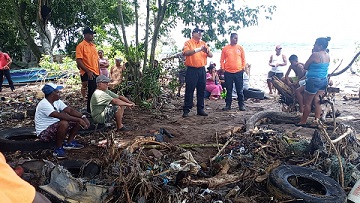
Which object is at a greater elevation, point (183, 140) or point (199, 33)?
point (199, 33)

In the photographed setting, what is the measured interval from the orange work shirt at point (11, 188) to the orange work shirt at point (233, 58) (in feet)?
22.5

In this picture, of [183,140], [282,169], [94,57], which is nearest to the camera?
[282,169]

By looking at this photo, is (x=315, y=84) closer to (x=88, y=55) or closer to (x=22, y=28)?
(x=88, y=55)

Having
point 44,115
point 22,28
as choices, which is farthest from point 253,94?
point 22,28

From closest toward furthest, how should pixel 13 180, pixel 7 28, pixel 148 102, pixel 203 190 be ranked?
pixel 13 180
pixel 203 190
pixel 148 102
pixel 7 28

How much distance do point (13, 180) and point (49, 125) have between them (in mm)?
3613

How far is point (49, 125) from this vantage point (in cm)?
446

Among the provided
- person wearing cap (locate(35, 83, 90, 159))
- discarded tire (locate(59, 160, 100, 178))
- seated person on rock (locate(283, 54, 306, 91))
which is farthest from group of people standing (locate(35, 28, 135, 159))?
seated person on rock (locate(283, 54, 306, 91))

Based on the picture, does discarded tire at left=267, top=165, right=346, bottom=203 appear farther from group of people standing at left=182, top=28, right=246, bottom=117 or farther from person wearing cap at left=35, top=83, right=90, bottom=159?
group of people standing at left=182, top=28, right=246, bottom=117

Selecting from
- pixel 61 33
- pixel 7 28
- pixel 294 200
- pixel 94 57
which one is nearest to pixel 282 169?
pixel 294 200

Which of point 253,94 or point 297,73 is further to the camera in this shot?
point 253,94

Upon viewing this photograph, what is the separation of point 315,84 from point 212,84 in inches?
179

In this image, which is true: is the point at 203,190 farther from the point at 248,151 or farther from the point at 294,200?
the point at 248,151

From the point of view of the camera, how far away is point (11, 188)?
108cm
